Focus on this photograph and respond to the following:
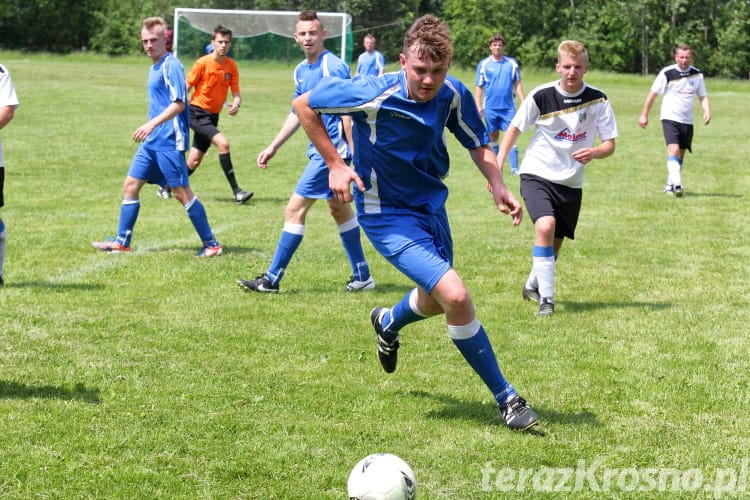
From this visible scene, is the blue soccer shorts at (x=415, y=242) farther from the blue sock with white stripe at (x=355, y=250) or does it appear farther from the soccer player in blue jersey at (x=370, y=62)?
the soccer player in blue jersey at (x=370, y=62)

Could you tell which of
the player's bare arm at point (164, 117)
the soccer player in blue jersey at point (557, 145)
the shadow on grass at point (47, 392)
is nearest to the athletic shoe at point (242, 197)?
the player's bare arm at point (164, 117)

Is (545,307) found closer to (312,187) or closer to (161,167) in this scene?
(312,187)

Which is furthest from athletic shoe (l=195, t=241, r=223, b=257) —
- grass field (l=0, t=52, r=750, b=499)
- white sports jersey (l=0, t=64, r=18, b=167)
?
white sports jersey (l=0, t=64, r=18, b=167)

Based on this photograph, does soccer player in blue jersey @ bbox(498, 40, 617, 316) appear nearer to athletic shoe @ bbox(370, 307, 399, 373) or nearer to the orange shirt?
athletic shoe @ bbox(370, 307, 399, 373)

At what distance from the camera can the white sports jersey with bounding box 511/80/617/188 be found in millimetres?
7492

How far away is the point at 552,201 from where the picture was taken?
749 centimetres

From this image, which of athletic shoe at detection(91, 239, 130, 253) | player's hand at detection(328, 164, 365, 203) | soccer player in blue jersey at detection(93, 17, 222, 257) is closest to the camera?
player's hand at detection(328, 164, 365, 203)

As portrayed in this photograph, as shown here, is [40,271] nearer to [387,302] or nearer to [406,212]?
[387,302]

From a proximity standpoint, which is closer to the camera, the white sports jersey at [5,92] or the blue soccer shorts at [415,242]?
the blue soccer shorts at [415,242]

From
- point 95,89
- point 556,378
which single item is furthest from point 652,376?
point 95,89

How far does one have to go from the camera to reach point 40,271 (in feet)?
27.3

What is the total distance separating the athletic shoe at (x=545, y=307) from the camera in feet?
23.6

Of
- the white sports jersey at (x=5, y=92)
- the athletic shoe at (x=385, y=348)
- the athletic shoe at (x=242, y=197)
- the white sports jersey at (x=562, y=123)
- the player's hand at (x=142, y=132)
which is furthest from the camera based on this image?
the athletic shoe at (x=242, y=197)

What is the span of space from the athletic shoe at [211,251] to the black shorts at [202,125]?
4305 mm
